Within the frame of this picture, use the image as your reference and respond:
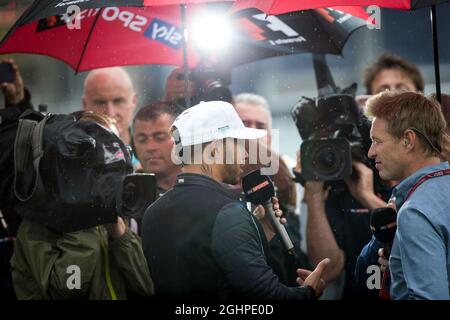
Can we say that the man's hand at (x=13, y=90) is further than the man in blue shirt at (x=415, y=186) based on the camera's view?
Yes

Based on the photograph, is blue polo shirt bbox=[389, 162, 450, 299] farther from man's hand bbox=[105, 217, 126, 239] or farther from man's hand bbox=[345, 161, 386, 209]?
man's hand bbox=[345, 161, 386, 209]

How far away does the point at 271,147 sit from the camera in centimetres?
488

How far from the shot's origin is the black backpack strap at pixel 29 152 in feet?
11.9

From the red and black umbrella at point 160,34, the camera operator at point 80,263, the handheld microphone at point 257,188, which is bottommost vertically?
the camera operator at point 80,263

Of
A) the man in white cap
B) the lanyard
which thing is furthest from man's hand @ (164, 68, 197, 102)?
the lanyard

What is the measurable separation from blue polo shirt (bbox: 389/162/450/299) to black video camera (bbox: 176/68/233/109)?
5.66 feet

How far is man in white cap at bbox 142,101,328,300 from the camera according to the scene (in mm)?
2893

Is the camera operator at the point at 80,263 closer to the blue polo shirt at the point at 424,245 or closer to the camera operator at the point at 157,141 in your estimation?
the camera operator at the point at 157,141


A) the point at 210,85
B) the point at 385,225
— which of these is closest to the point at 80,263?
the point at 210,85

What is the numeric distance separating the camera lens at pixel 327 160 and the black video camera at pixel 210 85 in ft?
1.77

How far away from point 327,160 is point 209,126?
117cm

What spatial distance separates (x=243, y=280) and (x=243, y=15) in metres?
2.30

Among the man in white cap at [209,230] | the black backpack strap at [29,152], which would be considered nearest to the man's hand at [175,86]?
the black backpack strap at [29,152]

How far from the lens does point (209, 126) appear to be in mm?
3160
